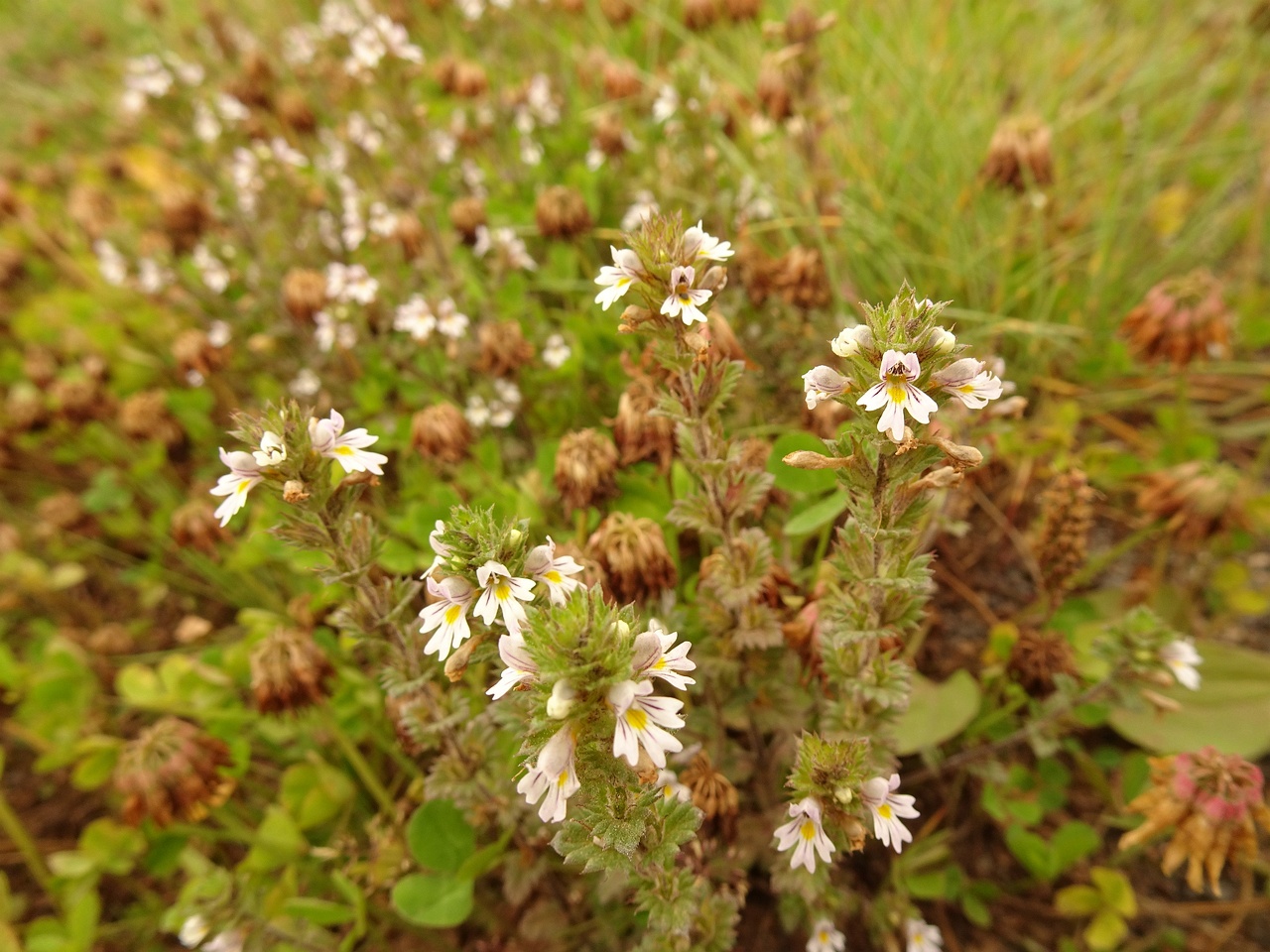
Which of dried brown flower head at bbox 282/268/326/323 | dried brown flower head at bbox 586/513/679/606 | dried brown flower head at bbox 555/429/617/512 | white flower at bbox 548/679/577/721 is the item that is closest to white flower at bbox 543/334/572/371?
dried brown flower head at bbox 555/429/617/512

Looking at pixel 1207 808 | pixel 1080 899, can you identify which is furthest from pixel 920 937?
pixel 1207 808

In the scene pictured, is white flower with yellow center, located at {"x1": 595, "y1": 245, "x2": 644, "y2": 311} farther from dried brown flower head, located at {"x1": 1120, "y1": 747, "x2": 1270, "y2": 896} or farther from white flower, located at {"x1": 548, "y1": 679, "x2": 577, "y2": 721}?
dried brown flower head, located at {"x1": 1120, "y1": 747, "x2": 1270, "y2": 896}

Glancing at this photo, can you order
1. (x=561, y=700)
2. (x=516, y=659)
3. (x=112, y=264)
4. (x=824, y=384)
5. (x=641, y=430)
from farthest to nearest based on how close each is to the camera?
(x=112, y=264)
(x=641, y=430)
(x=824, y=384)
(x=516, y=659)
(x=561, y=700)

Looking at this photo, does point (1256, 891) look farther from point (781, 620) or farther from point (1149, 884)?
point (781, 620)

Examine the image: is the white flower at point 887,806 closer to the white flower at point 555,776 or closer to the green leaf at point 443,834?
the white flower at point 555,776

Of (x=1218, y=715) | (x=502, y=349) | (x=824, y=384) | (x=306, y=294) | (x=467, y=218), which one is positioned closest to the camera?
(x=824, y=384)

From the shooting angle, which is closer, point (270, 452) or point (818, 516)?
point (270, 452)

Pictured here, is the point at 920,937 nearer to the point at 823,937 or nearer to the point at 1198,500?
the point at 823,937

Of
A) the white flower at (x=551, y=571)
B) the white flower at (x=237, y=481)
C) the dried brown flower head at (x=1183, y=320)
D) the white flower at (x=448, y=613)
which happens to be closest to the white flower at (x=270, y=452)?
the white flower at (x=237, y=481)
